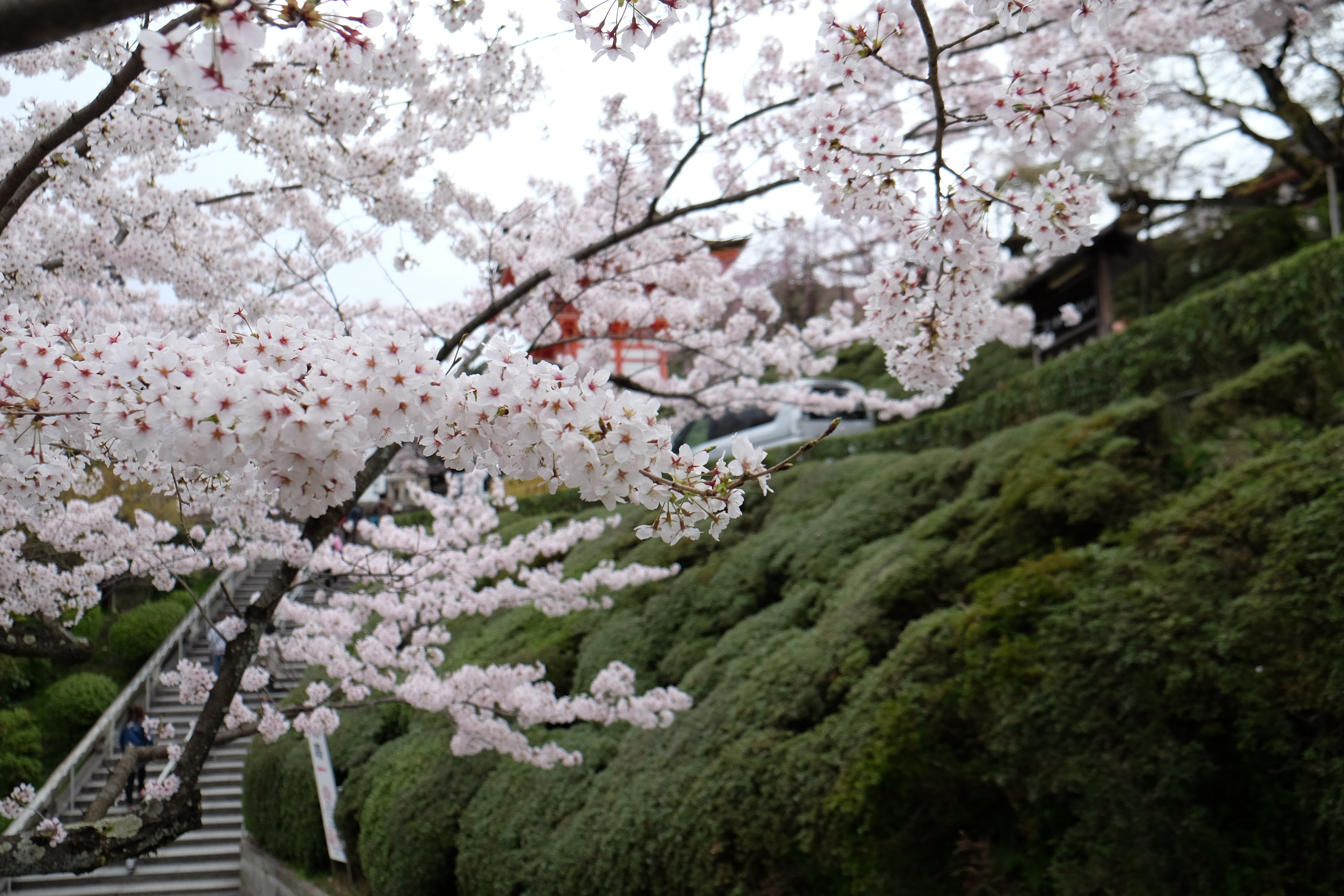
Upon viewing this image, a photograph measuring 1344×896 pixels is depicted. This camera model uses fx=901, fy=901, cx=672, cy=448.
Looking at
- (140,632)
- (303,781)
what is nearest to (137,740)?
(303,781)

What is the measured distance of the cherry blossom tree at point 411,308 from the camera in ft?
5.45

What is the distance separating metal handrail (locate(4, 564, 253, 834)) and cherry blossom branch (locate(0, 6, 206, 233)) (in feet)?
28.2

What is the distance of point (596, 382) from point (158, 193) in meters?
4.60

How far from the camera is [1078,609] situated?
4297 mm

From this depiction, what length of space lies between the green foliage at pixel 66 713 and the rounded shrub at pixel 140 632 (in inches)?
51.3

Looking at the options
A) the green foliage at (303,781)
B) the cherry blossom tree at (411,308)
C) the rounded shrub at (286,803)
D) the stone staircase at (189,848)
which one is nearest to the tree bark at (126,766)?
the cherry blossom tree at (411,308)

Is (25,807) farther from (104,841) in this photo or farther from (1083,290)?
(1083,290)

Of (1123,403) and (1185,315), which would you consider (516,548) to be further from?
A: (1185,315)

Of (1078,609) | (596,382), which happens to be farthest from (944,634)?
(596,382)

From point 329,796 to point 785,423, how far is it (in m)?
8.34

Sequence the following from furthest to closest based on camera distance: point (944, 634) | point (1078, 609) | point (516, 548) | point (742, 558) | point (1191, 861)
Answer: point (516, 548) < point (742, 558) < point (944, 634) < point (1078, 609) < point (1191, 861)

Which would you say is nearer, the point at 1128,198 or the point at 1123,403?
the point at 1123,403

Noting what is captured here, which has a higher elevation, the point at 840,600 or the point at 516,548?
the point at 516,548

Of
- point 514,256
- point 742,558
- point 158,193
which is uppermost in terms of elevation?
point 514,256
